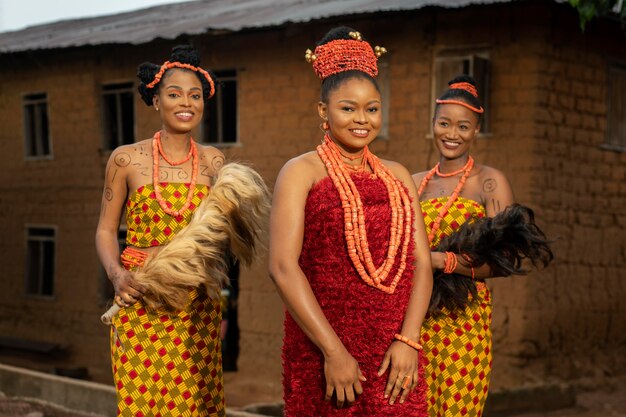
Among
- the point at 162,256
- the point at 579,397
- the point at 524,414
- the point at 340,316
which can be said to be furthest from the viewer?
the point at 579,397

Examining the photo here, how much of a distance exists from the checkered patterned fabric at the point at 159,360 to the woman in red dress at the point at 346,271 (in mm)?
919

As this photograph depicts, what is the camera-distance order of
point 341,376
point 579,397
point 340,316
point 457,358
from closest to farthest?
point 341,376, point 340,316, point 457,358, point 579,397

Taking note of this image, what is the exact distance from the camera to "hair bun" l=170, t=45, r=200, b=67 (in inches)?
173

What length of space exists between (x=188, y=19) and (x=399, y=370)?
36.6ft

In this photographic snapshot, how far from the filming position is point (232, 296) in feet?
47.5

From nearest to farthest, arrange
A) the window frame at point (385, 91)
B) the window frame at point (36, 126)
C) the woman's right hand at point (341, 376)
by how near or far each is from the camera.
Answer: the woman's right hand at point (341, 376) < the window frame at point (385, 91) < the window frame at point (36, 126)

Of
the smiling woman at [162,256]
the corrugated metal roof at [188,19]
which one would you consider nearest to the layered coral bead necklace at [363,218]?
the smiling woman at [162,256]

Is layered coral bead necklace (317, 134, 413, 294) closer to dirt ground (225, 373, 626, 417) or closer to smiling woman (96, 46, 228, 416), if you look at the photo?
smiling woman (96, 46, 228, 416)

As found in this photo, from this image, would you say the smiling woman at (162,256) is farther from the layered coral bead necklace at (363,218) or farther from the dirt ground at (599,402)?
the dirt ground at (599,402)

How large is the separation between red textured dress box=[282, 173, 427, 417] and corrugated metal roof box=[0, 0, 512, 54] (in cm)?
635

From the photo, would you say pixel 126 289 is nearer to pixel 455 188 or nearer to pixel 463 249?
pixel 463 249

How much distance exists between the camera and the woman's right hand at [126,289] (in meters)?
4.13

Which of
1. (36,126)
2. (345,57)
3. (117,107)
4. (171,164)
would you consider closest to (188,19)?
(117,107)

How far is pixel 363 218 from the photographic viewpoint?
339 cm
